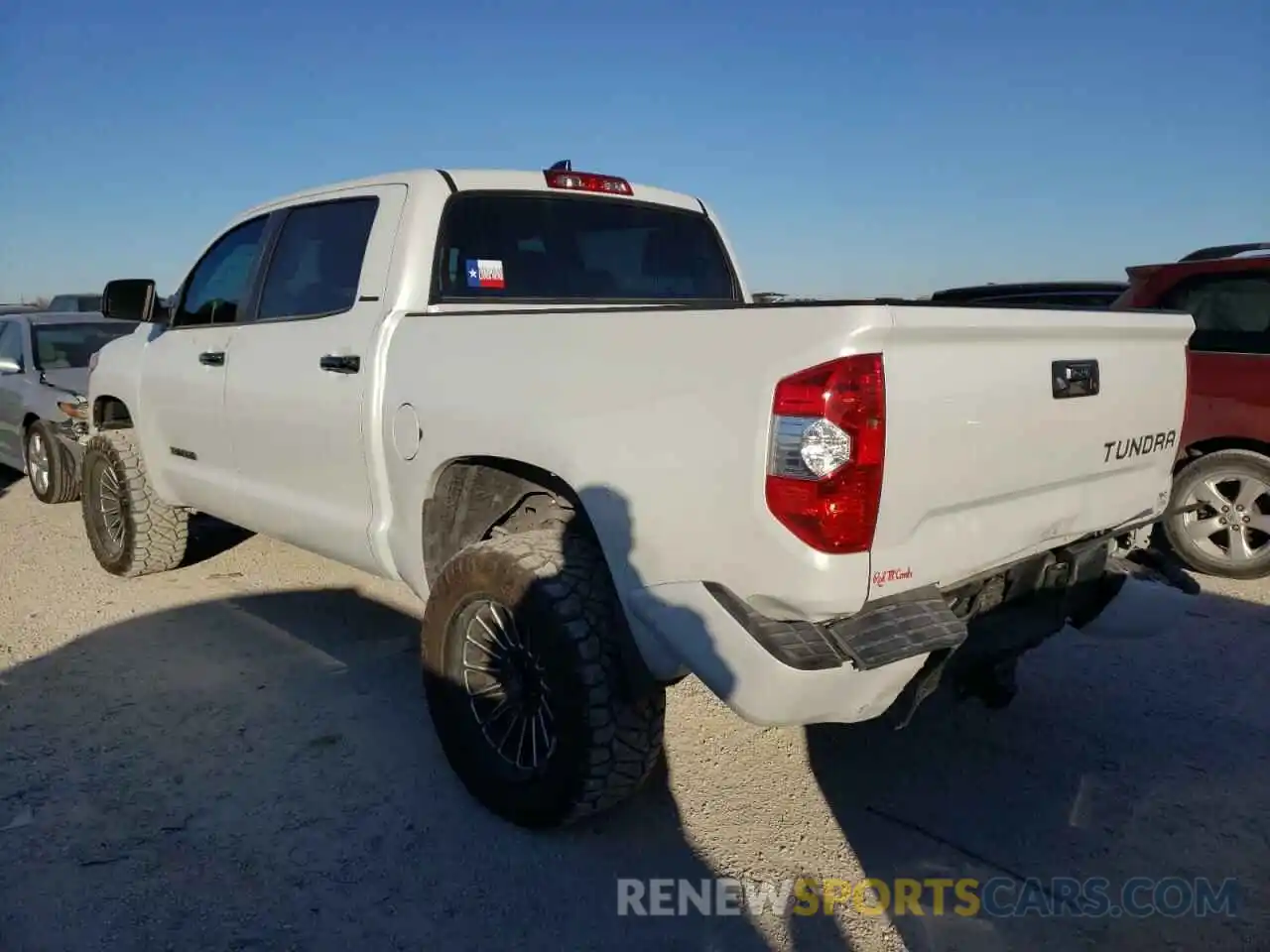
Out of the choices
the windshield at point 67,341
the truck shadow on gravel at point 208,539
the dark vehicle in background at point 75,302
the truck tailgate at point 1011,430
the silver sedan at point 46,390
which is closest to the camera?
the truck tailgate at point 1011,430

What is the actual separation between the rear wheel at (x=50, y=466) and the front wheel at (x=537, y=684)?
6.19 meters

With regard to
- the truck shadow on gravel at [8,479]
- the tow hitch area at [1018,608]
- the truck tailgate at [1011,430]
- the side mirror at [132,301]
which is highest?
the side mirror at [132,301]

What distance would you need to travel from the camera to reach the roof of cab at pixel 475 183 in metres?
3.75

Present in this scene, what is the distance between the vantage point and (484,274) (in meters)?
3.76

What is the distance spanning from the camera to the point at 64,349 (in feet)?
27.8

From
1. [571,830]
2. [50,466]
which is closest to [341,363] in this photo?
[571,830]

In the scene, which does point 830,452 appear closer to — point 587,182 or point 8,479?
point 587,182

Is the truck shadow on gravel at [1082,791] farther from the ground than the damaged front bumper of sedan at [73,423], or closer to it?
closer to it

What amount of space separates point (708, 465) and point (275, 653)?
2.96 meters

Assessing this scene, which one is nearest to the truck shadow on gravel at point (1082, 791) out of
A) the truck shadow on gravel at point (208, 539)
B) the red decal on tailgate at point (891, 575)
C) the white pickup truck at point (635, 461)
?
the white pickup truck at point (635, 461)

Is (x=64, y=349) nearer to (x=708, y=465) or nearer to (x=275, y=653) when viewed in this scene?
(x=275, y=653)

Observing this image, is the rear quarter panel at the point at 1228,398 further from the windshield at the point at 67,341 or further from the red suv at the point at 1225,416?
the windshield at the point at 67,341

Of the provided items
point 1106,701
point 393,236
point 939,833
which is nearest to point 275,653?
point 393,236

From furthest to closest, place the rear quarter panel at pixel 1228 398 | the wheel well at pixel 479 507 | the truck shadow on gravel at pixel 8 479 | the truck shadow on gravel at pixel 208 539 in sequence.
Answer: the truck shadow on gravel at pixel 8 479 < the truck shadow on gravel at pixel 208 539 < the rear quarter panel at pixel 1228 398 < the wheel well at pixel 479 507
